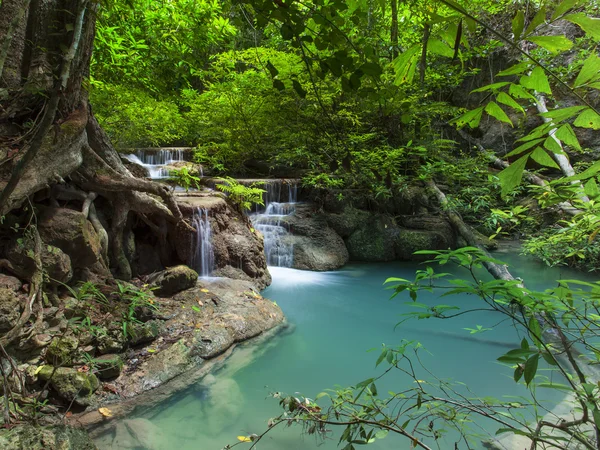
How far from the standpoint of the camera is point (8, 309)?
259cm

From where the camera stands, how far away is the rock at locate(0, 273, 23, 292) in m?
2.84

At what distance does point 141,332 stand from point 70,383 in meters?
0.87

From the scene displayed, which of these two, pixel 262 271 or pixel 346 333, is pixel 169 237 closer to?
pixel 262 271

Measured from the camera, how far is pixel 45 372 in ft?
Result: 8.79

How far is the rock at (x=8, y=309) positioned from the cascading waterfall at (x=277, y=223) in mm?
5680

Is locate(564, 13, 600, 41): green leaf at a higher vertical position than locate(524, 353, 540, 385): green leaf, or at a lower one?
higher

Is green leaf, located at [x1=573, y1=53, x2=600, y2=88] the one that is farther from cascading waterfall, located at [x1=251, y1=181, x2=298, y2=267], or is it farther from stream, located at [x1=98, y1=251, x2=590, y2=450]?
cascading waterfall, located at [x1=251, y1=181, x2=298, y2=267]

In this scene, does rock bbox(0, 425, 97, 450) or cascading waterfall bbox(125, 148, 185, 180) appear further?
cascading waterfall bbox(125, 148, 185, 180)

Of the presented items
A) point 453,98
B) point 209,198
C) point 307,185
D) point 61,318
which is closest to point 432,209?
point 307,185

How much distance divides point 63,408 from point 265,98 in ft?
27.0

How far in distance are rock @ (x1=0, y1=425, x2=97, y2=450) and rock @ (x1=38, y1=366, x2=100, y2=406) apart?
22.9 inches

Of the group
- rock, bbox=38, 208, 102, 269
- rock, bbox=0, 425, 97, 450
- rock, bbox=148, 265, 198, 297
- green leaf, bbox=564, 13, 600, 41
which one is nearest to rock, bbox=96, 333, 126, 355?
rock, bbox=38, 208, 102, 269

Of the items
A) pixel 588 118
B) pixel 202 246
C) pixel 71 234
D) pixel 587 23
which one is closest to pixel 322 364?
pixel 202 246

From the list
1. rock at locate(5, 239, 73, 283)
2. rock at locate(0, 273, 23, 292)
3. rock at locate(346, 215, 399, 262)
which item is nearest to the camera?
rock at locate(0, 273, 23, 292)
